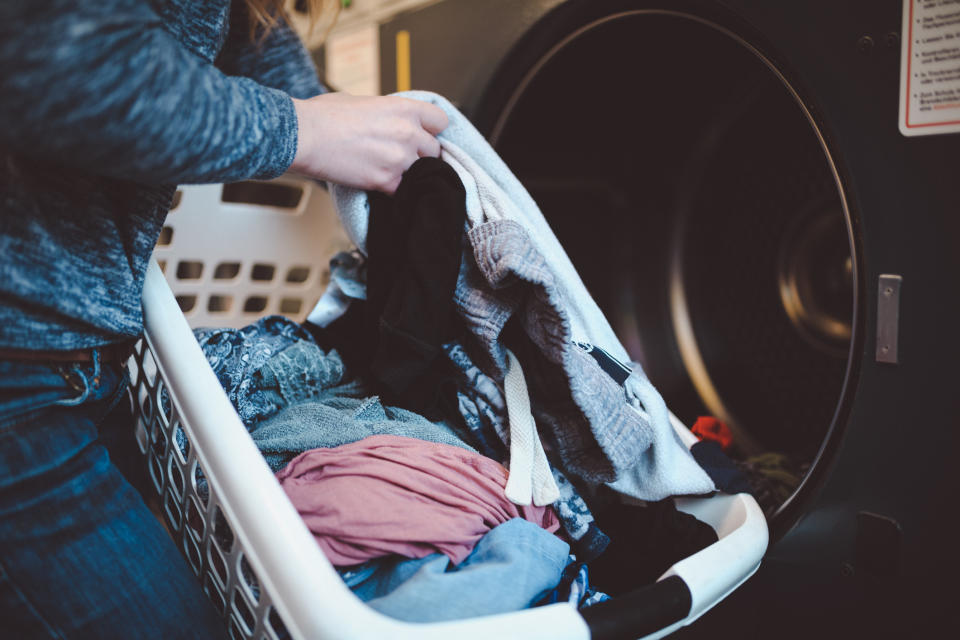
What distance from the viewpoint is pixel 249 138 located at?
1.48 feet

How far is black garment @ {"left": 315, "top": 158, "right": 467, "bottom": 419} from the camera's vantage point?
591 millimetres

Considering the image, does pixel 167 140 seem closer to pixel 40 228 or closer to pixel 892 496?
pixel 40 228

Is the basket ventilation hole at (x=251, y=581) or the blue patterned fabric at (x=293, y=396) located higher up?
the blue patterned fabric at (x=293, y=396)

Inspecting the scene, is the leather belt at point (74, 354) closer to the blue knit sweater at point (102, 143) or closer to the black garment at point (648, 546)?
the blue knit sweater at point (102, 143)

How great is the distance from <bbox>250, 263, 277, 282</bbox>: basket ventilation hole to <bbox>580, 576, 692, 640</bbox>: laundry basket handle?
78 centimetres

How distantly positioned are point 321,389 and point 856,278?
0.56 meters

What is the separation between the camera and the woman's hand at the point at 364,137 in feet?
1.75

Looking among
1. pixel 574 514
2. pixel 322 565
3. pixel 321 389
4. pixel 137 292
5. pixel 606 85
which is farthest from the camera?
pixel 606 85

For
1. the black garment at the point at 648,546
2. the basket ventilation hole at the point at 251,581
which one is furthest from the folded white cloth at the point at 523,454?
the basket ventilation hole at the point at 251,581

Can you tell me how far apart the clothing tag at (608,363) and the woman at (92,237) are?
322 mm

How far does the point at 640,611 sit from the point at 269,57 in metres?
0.70

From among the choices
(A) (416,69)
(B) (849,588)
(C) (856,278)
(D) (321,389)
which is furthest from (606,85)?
(B) (849,588)

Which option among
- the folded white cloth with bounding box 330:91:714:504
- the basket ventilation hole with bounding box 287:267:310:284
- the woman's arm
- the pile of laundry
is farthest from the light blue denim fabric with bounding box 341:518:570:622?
the basket ventilation hole with bounding box 287:267:310:284

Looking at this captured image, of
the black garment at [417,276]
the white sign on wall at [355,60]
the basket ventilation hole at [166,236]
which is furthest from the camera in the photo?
the white sign on wall at [355,60]
